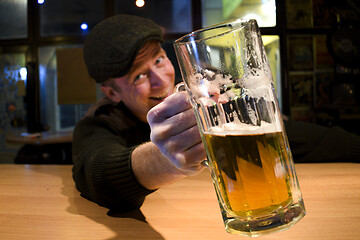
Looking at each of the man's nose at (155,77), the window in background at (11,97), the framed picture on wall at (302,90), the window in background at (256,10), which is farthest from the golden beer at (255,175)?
the window in background at (11,97)

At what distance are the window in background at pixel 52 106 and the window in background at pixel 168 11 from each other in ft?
4.08

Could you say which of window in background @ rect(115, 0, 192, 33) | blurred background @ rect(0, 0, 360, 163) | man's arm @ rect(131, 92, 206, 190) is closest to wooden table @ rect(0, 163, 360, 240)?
man's arm @ rect(131, 92, 206, 190)

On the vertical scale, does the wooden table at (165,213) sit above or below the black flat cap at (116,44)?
below

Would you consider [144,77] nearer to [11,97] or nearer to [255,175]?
[255,175]

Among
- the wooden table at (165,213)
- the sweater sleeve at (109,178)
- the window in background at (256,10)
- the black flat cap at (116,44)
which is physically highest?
the window in background at (256,10)

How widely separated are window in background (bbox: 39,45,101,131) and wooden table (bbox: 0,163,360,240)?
3.75m

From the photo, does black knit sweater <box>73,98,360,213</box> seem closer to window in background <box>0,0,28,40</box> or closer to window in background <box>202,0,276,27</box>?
window in background <box>202,0,276,27</box>

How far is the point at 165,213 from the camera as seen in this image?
26.3 inches

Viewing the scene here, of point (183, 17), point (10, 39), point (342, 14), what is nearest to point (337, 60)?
point (342, 14)

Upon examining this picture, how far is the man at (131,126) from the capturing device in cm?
50

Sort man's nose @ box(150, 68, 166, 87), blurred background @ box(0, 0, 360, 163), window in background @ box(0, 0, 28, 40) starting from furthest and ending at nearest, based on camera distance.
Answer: window in background @ box(0, 0, 28, 40) < blurred background @ box(0, 0, 360, 163) < man's nose @ box(150, 68, 166, 87)

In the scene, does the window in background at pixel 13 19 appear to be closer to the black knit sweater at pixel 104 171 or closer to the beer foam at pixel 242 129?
the black knit sweater at pixel 104 171

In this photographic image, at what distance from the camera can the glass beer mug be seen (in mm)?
426

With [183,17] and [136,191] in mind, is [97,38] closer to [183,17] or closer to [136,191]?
[136,191]
